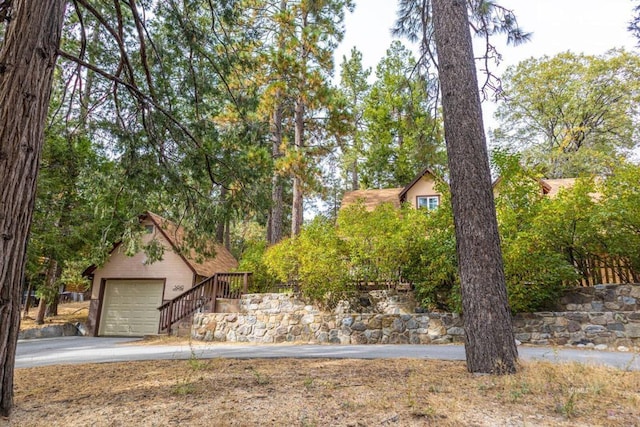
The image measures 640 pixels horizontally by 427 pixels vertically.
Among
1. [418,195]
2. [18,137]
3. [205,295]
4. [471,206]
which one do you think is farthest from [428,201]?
[18,137]

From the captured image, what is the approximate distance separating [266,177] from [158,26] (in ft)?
11.4

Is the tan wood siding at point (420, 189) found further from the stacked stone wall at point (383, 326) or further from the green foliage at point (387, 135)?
the stacked stone wall at point (383, 326)

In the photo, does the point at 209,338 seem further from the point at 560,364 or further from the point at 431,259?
the point at 560,364

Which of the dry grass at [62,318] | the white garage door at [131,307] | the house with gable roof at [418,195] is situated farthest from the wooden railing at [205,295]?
the house with gable roof at [418,195]

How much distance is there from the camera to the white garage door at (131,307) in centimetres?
1493

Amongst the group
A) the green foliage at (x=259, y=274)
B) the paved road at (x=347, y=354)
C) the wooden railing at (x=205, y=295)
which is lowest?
the paved road at (x=347, y=354)

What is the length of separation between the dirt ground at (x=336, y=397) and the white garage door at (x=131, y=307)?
35.6ft

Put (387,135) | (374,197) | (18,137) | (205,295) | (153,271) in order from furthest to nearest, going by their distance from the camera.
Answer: (387,135)
(374,197)
(153,271)
(205,295)
(18,137)

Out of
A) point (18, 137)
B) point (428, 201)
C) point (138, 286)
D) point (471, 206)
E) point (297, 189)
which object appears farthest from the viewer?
point (428, 201)

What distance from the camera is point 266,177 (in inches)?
315

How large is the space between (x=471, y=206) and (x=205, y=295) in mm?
10358

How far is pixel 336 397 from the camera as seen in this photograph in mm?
3281

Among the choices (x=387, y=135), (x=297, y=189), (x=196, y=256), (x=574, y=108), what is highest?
(x=574, y=108)

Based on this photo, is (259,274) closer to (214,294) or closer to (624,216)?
(214,294)
